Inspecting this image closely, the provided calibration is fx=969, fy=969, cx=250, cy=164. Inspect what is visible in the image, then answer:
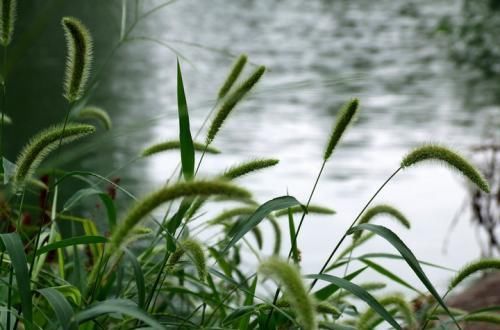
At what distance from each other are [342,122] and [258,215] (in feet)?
0.69

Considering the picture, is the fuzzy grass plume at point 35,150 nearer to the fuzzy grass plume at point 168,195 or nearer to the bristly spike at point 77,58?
the bristly spike at point 77,58

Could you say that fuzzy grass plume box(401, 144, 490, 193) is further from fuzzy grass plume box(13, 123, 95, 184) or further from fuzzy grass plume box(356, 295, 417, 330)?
Answer: fuzzy grass plume box(13, 123, 95, 184)

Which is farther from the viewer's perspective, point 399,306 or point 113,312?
point 399,306

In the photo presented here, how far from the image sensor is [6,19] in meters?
1.63

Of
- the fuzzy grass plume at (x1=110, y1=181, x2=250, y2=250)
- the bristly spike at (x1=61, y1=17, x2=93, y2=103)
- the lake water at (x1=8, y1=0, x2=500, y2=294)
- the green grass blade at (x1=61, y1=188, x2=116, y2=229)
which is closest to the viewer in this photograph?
the fuzzy grass plume at (x1=110, y1=181, x2=250, y2=250)

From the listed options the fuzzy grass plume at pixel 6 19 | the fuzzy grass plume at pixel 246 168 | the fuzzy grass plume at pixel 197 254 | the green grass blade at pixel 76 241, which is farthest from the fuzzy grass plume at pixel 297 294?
the fuzzy grass plume at pixel 6 19

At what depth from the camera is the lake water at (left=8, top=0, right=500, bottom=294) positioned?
5.57m

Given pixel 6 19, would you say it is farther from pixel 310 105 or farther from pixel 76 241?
pixel 310 105

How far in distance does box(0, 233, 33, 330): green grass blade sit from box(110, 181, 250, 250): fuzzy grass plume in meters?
0.20

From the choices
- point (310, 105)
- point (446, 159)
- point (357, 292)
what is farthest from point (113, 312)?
point (310, 105)

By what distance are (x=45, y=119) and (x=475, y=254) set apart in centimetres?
462

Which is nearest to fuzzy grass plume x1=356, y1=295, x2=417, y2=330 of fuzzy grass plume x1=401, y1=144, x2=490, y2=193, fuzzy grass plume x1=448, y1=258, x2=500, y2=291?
fuzzy grass plume x1=448, y1=258, x2=500, y2=291

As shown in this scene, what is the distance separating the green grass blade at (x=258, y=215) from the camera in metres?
1.51

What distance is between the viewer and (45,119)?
864cm
